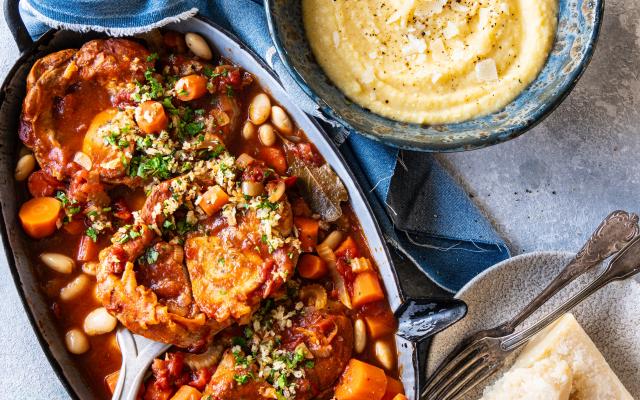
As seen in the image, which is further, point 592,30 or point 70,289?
point 70,289

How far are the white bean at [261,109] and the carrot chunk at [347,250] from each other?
2.84ft

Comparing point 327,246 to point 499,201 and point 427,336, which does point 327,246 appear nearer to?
point 427,336

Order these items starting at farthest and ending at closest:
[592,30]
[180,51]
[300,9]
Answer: [180,51] < [300,9] < [592,30]

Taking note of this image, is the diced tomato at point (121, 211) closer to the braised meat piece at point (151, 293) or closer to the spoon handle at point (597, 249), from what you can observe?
the braised meat piece at point (151, 293)

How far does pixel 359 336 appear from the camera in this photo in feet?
13.5

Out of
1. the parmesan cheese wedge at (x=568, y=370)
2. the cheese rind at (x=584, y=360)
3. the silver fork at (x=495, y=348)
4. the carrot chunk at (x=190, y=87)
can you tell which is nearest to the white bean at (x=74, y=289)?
the carrot chunk at (x=190, y=87)

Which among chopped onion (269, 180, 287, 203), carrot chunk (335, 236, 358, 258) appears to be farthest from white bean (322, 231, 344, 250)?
chopped onion (269, 180, 287, 203)

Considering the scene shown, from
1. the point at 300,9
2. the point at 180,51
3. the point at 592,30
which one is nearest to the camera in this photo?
the point at 592,30

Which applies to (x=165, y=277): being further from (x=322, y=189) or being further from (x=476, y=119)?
(x=476, y=119)

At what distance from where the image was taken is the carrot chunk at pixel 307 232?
4.06 metres

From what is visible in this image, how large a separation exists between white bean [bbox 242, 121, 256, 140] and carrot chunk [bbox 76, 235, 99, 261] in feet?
3.49

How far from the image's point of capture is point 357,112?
3.94 meters

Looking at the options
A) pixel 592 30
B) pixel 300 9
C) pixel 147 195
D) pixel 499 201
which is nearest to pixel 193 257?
pixel 147 195

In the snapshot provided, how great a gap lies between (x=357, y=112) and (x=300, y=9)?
687 mm
